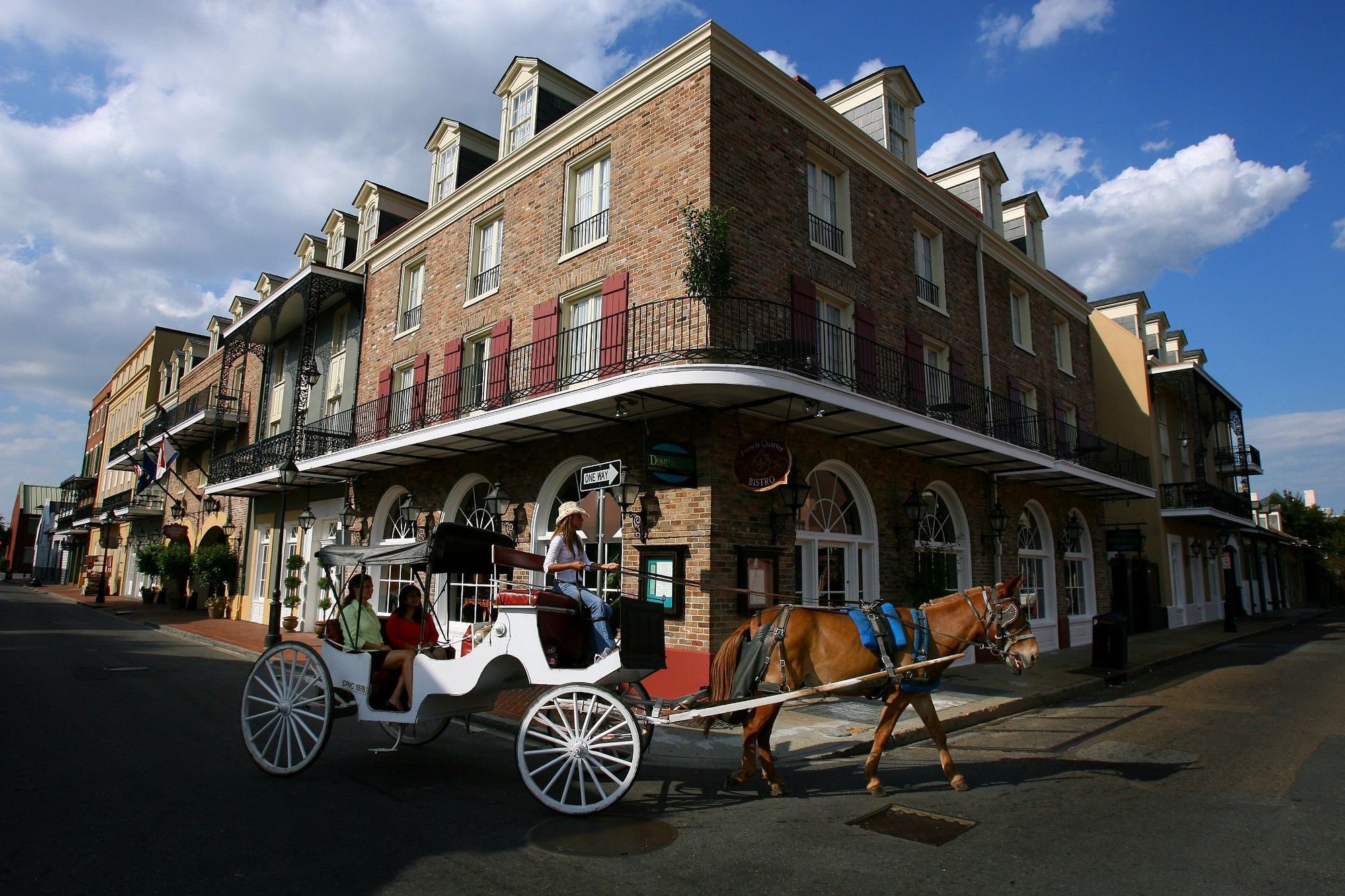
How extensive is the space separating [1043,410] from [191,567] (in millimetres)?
27060

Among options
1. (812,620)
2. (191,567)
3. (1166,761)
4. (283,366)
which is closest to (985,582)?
(1166,761)

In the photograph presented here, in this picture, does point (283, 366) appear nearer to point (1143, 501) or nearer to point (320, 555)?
point (320, 555)

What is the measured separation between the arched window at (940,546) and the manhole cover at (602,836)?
9186 mm

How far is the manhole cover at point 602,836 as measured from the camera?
4.68 meters

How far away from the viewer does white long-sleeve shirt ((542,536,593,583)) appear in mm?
6379

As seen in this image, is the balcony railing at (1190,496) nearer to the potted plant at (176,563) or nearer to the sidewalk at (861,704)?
the sidewalk at (861,704)

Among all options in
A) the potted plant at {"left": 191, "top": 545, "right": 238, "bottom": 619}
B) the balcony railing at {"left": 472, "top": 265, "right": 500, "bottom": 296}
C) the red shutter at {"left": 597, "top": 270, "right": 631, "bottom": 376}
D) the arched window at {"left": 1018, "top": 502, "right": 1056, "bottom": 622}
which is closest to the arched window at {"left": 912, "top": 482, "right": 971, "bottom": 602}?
the arched window at {"left": 1018, "top": 502, "right": 1056, "bottom": 622}

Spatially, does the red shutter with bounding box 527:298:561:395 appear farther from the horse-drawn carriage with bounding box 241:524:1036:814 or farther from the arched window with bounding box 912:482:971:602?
the arched window with bounding box 912:482:971:602

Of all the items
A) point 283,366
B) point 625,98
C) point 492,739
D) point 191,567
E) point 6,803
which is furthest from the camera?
point 191,567

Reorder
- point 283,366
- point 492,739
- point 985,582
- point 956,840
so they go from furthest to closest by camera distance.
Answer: point 283,366 < point 985,582 < point 492,739 < point 956,840

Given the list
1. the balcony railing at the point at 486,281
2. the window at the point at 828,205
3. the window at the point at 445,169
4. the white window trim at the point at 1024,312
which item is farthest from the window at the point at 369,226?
the white window trim at the point at 1024,312

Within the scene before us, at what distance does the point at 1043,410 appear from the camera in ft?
64.3

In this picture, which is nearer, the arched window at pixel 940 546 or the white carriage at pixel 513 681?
the white carriage at pixel 513 681

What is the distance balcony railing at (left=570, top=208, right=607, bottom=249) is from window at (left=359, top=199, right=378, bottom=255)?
931 centimetres
